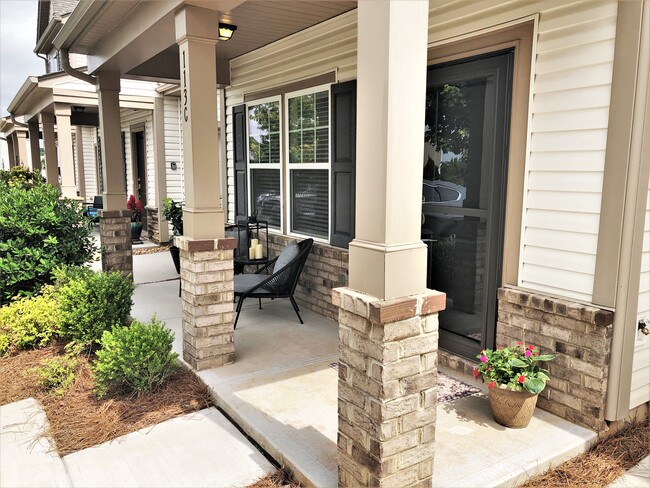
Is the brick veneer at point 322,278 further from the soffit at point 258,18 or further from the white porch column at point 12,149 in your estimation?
the white porch column at point 12,149

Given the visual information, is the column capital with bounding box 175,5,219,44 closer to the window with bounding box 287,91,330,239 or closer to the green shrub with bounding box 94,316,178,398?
the window with bounding box 287,91,330,239

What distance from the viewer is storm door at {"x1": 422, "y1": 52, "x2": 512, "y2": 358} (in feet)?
10.8

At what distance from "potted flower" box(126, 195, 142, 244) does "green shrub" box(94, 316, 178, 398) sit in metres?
7.46

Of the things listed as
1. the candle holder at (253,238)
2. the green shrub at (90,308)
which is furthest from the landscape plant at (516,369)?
the candle holder at (253,238)

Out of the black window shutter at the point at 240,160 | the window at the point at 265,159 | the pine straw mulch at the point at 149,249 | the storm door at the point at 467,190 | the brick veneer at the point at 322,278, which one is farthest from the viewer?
the pine straw mulch at the point at 149,249

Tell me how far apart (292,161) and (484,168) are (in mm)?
2808

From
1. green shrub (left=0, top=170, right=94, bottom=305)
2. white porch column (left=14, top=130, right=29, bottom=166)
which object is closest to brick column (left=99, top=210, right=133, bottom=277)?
green shrub (left=0, top=170, right=94, bottom=305)

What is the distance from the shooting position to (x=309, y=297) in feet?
18.1

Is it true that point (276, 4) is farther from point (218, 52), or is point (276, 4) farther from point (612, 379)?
point (612, 379)

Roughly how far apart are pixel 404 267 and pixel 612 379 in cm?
158

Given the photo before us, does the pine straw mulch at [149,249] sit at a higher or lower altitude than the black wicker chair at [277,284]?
lower

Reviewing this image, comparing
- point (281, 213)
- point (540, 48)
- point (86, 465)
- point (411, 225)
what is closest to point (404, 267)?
point (411, 225)

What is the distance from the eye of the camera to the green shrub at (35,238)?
5074 millimetres

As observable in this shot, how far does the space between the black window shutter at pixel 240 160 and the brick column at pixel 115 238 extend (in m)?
1.46
